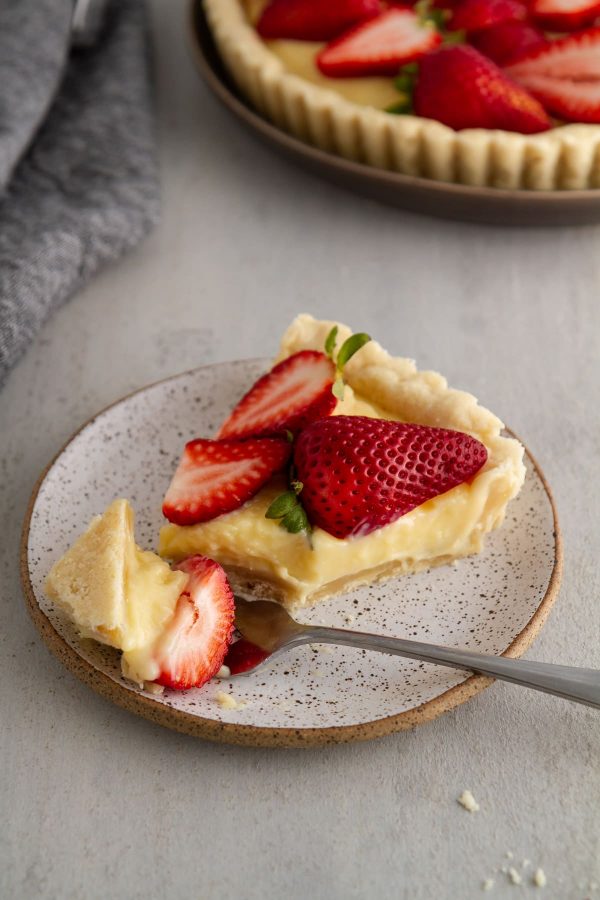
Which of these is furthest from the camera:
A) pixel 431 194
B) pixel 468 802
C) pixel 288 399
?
pixel 431 194

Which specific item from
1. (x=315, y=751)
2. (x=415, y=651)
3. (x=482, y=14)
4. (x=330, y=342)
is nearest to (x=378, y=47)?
(x=482, y=14)

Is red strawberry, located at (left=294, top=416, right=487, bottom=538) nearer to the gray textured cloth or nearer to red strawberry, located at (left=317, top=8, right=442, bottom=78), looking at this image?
the gray textured cloth

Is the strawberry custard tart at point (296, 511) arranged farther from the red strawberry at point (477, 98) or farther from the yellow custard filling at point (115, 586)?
the red strawberry at point (477, 98)

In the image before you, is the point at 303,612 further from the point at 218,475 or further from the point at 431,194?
the point at 431,194

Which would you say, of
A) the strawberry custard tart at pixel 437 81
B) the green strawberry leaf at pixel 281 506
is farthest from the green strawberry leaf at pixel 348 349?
the strawberry custard tart at pixel 437 81

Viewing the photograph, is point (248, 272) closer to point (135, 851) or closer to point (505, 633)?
point (505, 633)

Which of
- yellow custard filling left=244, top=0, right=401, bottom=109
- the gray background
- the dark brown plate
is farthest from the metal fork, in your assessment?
yellow custard filling left=244, top=0, right=401, bottom=109
